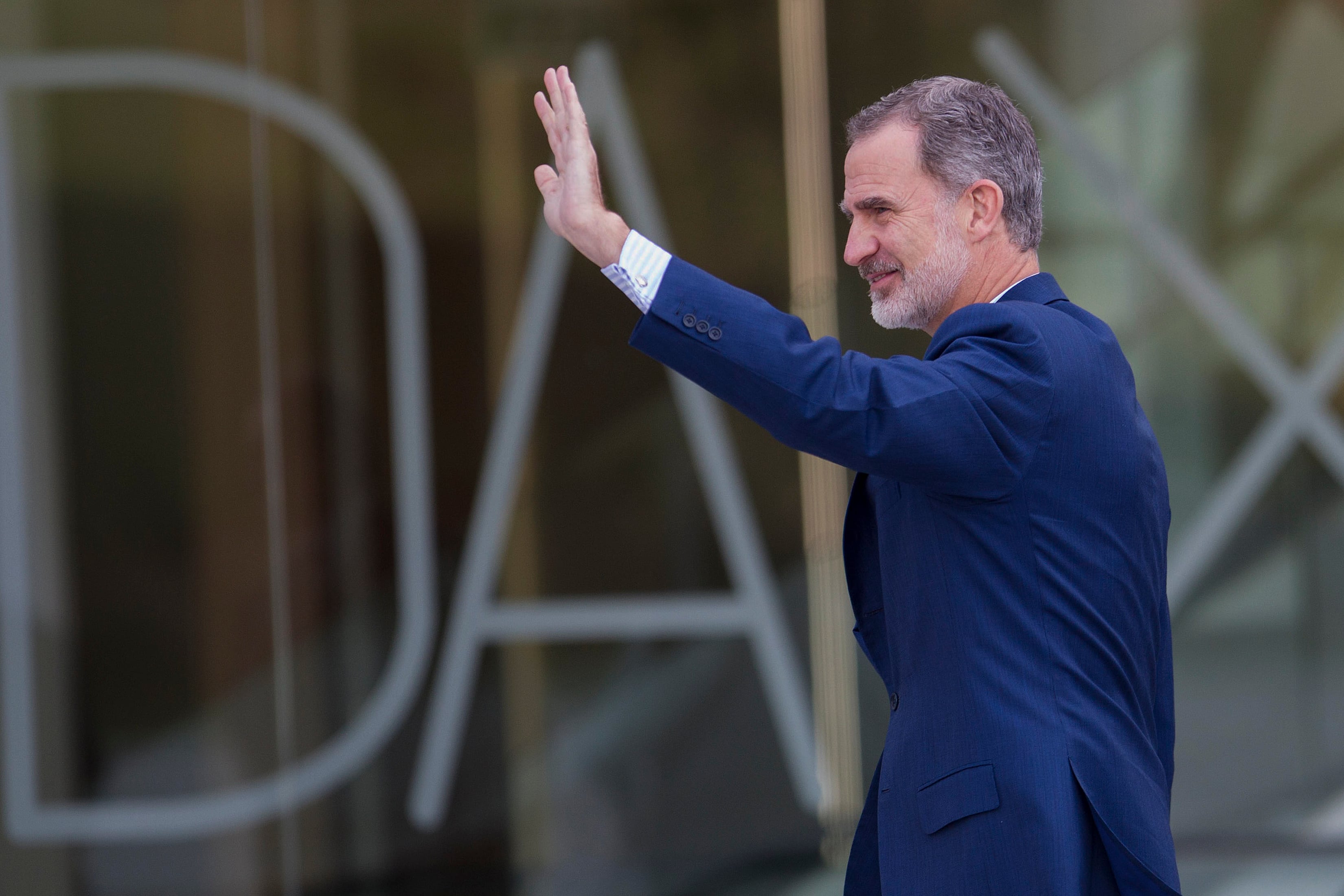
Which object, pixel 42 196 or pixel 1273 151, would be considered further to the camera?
pixel 1273 151

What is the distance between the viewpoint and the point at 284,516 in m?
4.38

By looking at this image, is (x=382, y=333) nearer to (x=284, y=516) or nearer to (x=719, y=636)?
(x=284, y=516)

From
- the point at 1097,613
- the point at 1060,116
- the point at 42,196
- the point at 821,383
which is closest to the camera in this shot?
the point at 821,383

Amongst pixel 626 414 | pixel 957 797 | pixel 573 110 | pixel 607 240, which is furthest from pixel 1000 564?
pixel 626 414

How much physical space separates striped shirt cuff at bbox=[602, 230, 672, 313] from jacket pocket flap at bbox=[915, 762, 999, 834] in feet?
1.94

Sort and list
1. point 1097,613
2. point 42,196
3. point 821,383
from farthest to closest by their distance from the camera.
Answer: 1. point 42,196
2. point 1097,613
3. point 821,383


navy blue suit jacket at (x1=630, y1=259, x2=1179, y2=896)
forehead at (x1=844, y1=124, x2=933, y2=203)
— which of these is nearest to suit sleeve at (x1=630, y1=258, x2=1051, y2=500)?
navy blue suit jacket at (x1=630, y1=259, x2=1179, y2=896)

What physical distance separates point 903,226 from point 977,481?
0.36 meters

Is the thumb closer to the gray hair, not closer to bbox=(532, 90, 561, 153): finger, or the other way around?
bbox=(532, 90, 561, 153): finger

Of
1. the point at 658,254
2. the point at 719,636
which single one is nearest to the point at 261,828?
the point at 719,636

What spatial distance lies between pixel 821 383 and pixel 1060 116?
3.47 meters

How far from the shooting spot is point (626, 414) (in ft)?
14.5

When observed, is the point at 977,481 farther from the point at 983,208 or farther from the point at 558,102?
the point at 558,102

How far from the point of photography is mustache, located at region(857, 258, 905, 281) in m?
1.62
